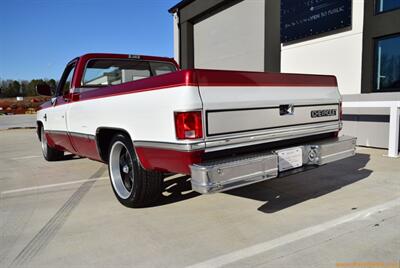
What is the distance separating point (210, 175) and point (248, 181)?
1.44 ft

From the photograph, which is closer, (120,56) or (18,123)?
(120,56)

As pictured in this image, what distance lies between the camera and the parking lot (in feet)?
9.13

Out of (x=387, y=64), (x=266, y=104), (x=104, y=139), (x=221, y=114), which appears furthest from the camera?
(x=387, y=64)

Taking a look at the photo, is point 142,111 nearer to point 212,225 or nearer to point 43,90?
point 212,225

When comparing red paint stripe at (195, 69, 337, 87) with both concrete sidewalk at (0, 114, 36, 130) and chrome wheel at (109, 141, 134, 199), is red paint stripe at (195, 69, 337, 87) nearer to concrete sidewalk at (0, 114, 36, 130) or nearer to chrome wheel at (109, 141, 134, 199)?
chrome wheel at (109, 141, 134, 199)

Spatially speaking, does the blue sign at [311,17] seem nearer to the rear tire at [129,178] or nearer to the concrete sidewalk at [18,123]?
the rear tire at [129,178]

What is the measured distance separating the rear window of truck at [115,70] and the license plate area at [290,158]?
3289 mm

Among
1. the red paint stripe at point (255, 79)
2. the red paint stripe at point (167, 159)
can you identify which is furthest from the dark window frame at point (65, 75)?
the red paint stripe at point (255, 79)

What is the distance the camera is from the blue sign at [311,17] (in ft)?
26.7

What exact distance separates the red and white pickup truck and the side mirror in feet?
5.32

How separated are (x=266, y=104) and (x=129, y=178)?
201 centimetres

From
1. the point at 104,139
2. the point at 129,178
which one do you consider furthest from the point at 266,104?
the point at 104,139

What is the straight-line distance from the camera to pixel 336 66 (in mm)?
8406

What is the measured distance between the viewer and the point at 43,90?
6453mm
